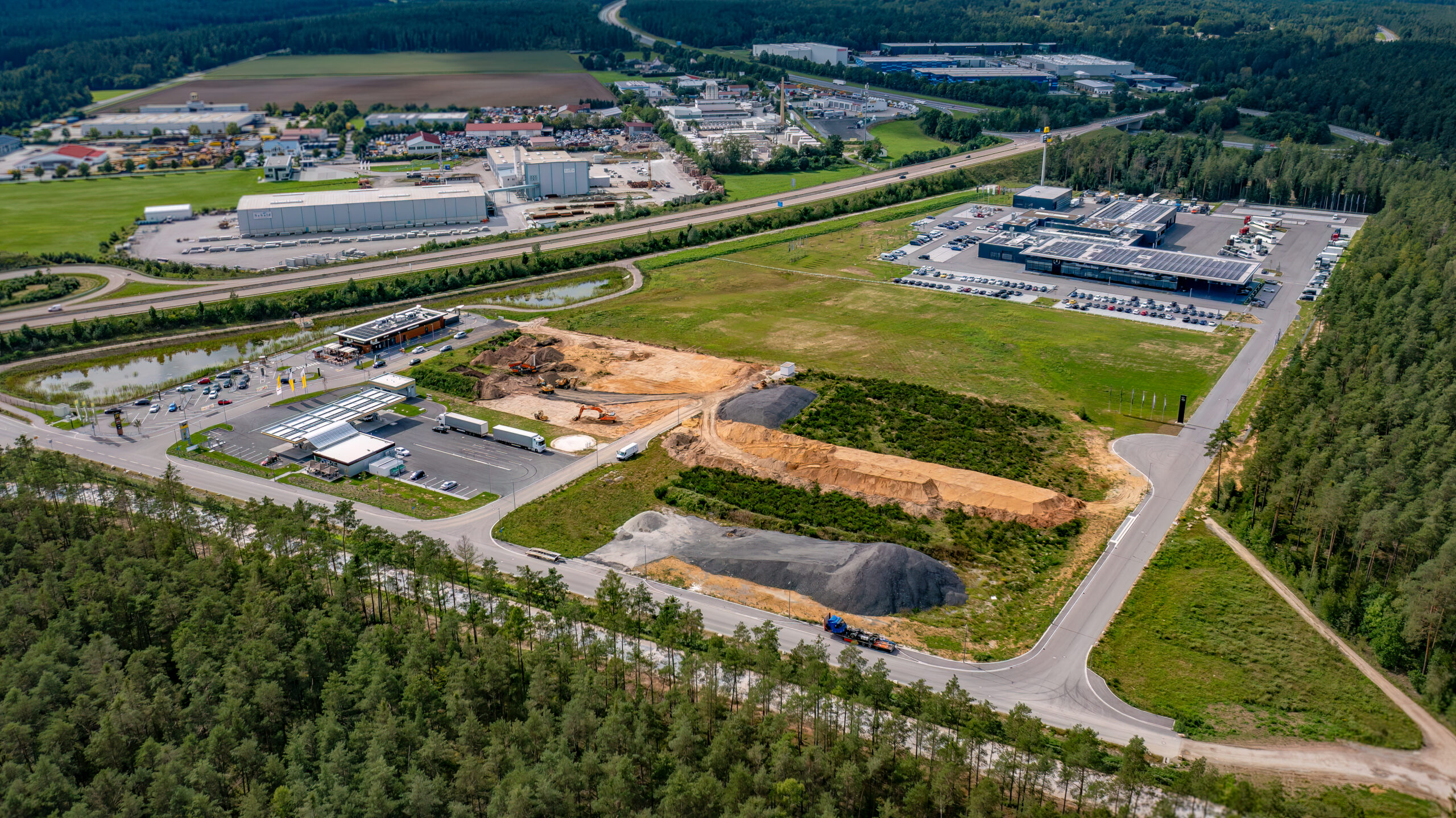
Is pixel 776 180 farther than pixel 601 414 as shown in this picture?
Yes

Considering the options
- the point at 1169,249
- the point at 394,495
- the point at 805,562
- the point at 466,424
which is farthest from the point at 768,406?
the point at 1169,249

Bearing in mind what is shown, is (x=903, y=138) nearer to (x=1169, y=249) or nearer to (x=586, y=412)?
(x=1169, y=249)

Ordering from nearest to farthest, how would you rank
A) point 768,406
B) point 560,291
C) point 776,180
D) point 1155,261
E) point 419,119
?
point 768,406 → point 1155,261 → point 560,291 → point 776,180 → point 419,119

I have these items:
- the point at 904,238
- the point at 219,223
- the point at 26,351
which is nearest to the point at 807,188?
the point at 904,238

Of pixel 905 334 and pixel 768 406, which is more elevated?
pixel 905 334

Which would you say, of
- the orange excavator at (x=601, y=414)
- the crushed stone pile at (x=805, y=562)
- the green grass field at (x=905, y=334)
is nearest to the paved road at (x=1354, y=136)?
the green grass field at (x=905, y=334)

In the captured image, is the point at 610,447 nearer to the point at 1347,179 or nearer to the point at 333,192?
the point at 333,192
